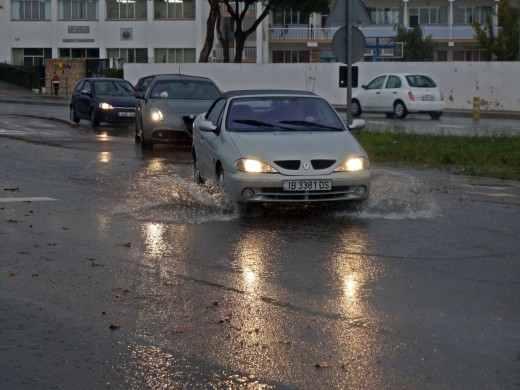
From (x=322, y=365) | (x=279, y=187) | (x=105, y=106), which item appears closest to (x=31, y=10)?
(x=105, y=106)

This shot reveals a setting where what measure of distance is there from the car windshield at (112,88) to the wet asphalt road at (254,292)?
1626 cm

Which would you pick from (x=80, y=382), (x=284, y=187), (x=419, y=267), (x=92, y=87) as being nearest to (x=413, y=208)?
(x=284, y=187)

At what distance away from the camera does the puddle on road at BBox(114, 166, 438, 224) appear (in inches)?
428

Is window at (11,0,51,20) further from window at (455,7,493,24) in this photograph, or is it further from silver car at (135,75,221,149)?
silver car at (135,75,221,149)

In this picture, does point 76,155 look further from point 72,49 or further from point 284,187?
point 72,49

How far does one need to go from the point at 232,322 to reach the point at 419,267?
2.40m

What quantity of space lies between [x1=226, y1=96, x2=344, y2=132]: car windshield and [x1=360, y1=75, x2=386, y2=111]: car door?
23372mm

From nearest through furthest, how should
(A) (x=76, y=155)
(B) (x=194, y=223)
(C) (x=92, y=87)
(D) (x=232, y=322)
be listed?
(D) (x=232, y=322), (B) (x=194, y=223), (A) (x=76, y=155), (C) (x=92, y=87)

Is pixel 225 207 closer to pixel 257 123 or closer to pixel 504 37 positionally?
pixel 257 123

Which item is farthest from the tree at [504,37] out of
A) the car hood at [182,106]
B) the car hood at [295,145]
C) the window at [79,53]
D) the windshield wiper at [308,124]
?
the car hood at [295,145]

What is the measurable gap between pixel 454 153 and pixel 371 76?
26.3 metres

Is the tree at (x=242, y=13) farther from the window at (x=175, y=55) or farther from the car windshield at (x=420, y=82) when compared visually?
the window at (x=175, y=55)

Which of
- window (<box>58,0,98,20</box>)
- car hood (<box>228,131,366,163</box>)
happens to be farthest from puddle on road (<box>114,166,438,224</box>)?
window (<box>58,0,98,20</box>)

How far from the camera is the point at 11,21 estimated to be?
254ft
